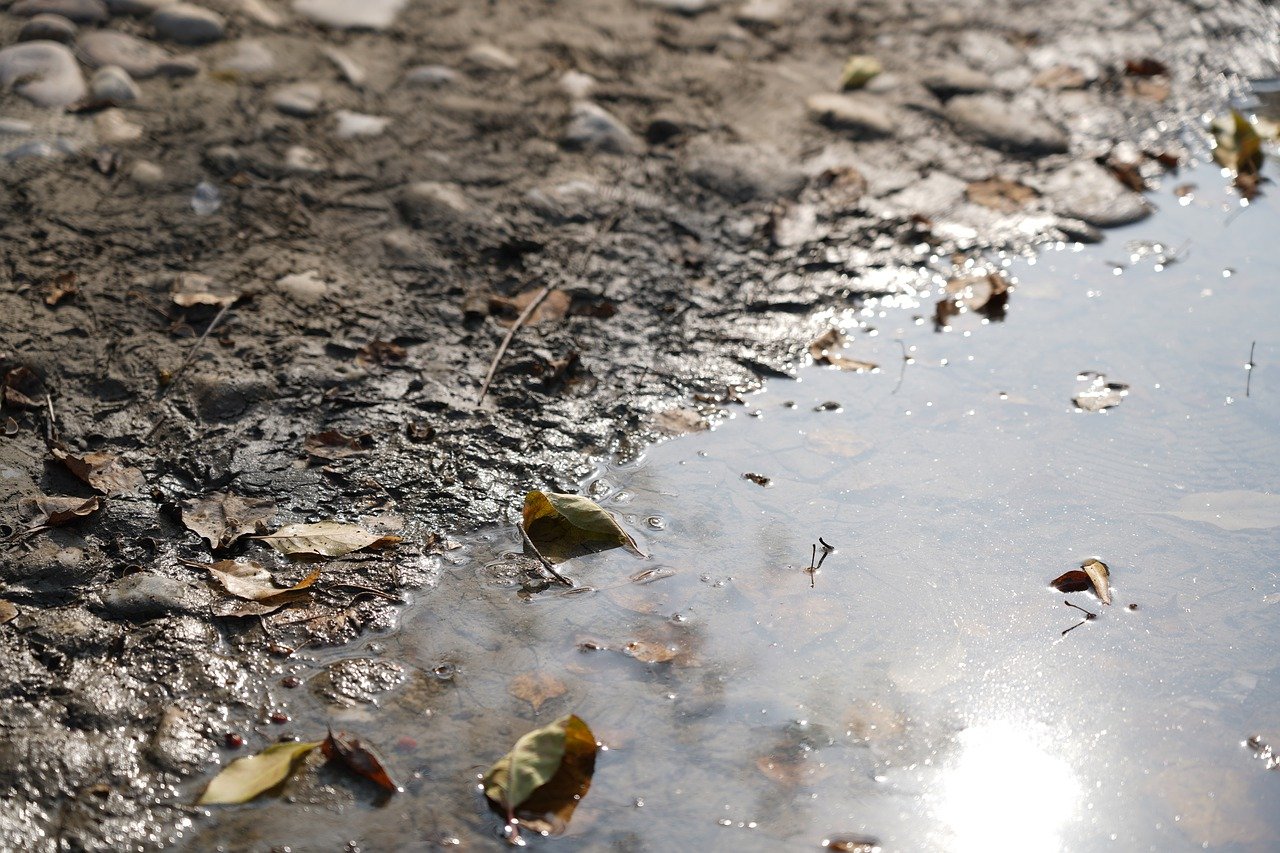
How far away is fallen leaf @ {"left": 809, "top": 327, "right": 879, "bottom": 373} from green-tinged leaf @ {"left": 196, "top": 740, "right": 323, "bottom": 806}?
66.2 inches

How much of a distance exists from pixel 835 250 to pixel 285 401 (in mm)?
1678

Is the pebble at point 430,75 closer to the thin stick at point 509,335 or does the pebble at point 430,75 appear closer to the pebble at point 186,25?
the pebble at point 186,25

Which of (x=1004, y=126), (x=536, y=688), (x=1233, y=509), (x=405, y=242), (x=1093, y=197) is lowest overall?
(x=536, y=688)

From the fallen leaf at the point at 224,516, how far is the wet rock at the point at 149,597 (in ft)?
0.41

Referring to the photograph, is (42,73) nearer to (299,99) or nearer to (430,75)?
(299,99)

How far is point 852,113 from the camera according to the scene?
3.88m

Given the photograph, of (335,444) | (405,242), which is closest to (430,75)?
(405,242)

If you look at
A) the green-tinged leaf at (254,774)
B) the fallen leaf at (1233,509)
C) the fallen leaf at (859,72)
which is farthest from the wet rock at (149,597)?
the fallen leaf at (859,72)

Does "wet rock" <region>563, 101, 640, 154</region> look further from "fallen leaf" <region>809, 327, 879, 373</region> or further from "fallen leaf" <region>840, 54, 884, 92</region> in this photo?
"fallen leaf" <region>809, 327, 879, 373</region>

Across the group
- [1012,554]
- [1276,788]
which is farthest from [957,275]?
[1276,788]

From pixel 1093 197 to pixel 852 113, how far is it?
863 mm

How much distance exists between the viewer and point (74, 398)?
8.25 ft

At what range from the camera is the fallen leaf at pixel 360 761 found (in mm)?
1789

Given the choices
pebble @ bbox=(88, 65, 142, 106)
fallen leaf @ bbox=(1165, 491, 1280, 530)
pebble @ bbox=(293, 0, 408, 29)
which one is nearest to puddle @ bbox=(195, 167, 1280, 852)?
fallen leaf @ bbox=(1165, 491, 1280, 530)
